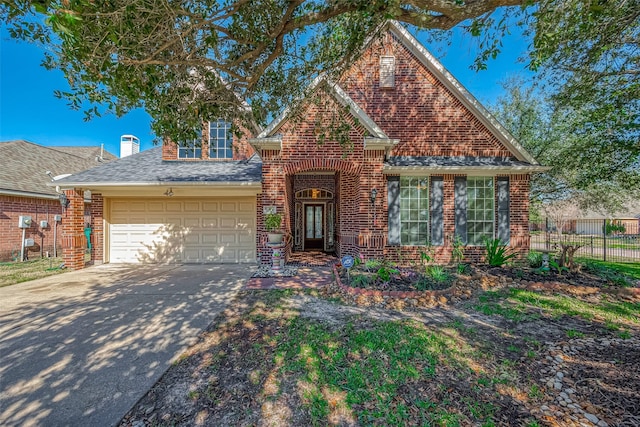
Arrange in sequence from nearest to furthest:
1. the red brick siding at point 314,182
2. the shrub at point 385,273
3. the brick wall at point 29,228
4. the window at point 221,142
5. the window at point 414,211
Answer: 1. the shrub at point 385,273
2. the window at point 414,211
3. the brick wall at point 29,228
4. the window at point 221,142
5. the red brick siding at point 314,182

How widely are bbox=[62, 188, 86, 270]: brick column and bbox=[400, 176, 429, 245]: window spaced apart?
10.9 meters

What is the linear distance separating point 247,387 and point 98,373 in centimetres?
181

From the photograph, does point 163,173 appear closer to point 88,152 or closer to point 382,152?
point 382,152

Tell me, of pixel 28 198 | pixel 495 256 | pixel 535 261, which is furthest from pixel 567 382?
pixel 28 198

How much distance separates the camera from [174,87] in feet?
16.5

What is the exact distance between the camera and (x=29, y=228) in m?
11.3

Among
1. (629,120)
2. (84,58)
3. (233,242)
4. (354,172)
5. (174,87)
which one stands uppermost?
(629,120)

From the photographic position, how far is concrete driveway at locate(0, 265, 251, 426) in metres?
2.65

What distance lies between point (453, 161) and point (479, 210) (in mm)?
1893

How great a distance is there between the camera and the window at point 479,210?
9.29 metres

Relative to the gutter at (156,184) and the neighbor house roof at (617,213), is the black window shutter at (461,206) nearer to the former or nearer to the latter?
the gutter at (156,184)

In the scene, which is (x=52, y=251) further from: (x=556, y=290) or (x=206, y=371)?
(x=556, y=290)

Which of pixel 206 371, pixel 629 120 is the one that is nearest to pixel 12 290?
pixel 206 371

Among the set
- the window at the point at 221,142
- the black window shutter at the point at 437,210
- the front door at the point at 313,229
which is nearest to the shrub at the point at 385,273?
the black window shutter at the point at 437,210
